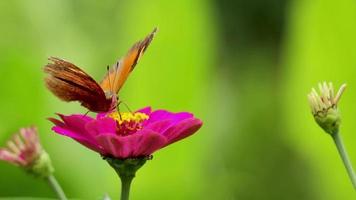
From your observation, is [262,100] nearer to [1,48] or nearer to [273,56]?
[273,56]

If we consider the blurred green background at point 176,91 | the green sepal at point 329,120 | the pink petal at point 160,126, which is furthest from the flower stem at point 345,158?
the blurred green background at point 176,91

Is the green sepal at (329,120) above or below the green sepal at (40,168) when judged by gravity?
above

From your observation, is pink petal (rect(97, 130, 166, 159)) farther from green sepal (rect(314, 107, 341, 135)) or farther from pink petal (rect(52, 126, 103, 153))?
green sepal (rect(314, 107, 341, 135))

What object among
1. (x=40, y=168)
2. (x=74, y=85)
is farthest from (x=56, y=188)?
(x=74, y=85)

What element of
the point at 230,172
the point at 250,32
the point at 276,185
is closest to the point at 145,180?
the point at 230,172

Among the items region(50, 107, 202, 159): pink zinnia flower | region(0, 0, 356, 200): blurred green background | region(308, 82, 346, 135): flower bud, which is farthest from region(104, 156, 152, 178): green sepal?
region(0, 0, 356, 200): blurred green background

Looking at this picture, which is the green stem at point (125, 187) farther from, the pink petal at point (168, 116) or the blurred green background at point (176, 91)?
the blurred green background at point (176, 91)
